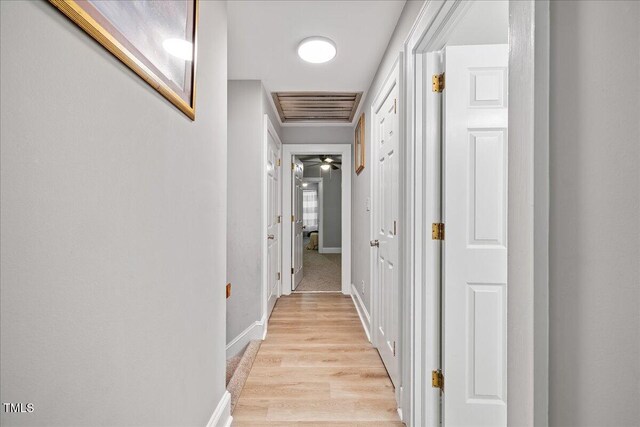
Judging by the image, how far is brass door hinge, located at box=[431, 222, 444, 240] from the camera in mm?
1619

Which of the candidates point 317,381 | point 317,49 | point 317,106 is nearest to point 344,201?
point 317,106

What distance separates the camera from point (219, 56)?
161 centimetres

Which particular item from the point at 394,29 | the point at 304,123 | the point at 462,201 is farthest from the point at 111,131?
the point at 304,123

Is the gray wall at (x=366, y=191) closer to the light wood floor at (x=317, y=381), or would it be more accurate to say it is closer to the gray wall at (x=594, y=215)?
the light wood floor at (x=317, y=381)

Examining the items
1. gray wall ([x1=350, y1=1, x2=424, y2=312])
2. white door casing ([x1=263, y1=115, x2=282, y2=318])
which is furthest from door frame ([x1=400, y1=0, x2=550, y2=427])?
white door casing ([x1=263, y1=115, x2=282, y2=318])

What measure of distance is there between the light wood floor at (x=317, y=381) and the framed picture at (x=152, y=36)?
1663 mm

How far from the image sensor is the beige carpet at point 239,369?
2.05 meters

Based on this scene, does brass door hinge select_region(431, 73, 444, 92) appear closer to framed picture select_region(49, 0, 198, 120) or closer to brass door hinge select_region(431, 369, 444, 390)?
framed picture select_region(49, 0, 198, 120)

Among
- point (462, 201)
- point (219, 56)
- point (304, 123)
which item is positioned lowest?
point (462, 201)

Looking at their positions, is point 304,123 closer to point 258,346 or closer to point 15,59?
point 258,346

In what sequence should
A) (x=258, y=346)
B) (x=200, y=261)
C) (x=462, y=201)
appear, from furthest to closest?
(x=258, y=346) → (x=462, y=201) → (x=200, y=261)

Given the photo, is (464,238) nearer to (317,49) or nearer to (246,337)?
(317,49)

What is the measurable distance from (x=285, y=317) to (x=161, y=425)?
2571mm

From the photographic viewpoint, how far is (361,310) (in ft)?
11.5
